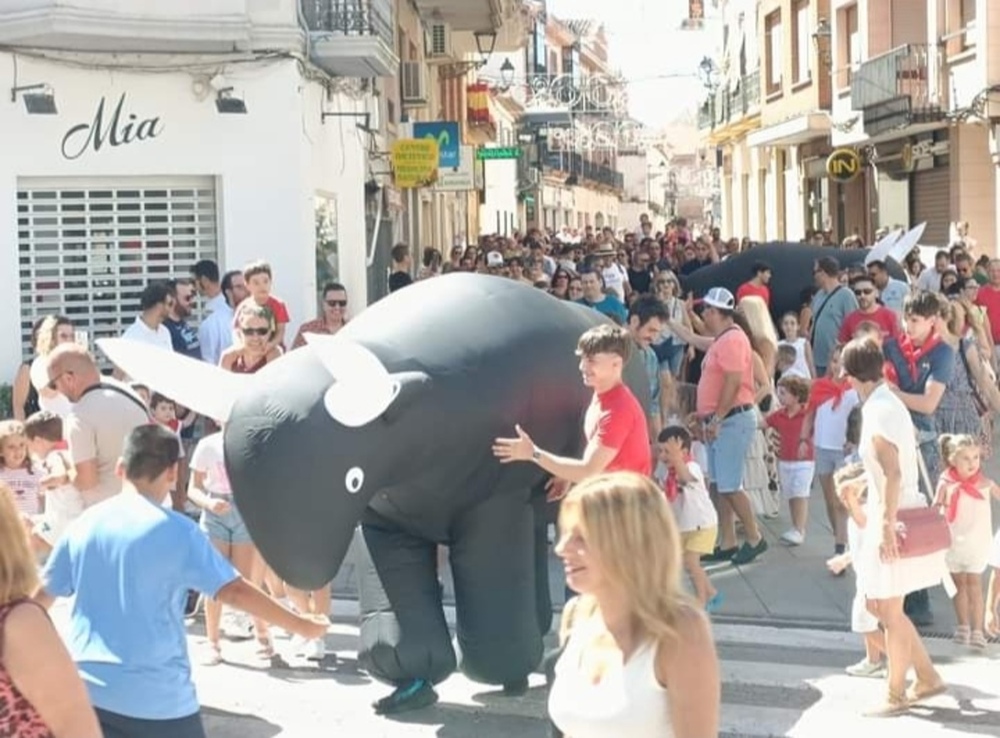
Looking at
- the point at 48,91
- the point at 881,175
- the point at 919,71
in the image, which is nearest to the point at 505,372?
the point at 48,91

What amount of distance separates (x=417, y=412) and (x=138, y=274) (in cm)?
955

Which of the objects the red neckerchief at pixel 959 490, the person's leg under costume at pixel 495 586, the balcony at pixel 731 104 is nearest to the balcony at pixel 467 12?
the balcony at pixel 731 104

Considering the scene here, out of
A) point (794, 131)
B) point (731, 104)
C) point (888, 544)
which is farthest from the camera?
point (731, 104)

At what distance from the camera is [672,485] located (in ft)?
28.7

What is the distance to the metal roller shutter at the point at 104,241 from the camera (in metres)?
14.9

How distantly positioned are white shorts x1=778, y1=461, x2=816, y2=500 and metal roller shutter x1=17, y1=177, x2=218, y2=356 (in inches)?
265

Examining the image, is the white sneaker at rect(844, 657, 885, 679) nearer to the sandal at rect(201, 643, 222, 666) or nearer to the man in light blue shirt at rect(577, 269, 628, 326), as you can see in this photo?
the sandal at rect(201, 643, 222, 666)

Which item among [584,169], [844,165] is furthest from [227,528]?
[584,169]

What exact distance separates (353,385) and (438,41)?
2481 centimetres

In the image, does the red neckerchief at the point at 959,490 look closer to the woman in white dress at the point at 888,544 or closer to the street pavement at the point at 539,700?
the street pavement at the point at 539,700

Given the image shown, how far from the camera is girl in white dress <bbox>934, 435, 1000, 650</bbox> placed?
25.8 ft

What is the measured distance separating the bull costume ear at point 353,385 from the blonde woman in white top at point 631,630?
2.43 meters

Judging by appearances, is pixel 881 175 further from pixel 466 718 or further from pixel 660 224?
pixel 660 224

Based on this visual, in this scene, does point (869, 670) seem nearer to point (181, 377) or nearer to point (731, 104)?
point (181, 377)
